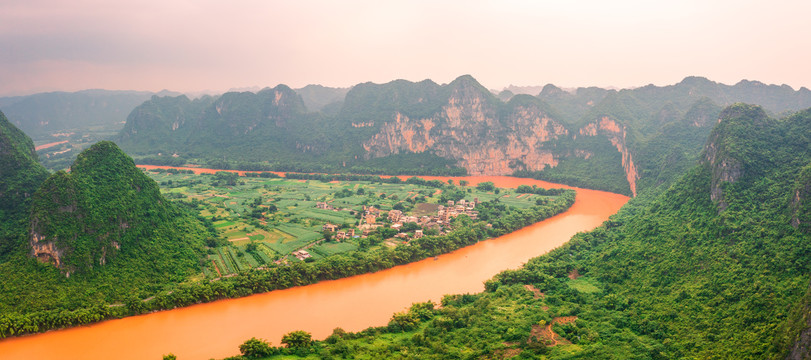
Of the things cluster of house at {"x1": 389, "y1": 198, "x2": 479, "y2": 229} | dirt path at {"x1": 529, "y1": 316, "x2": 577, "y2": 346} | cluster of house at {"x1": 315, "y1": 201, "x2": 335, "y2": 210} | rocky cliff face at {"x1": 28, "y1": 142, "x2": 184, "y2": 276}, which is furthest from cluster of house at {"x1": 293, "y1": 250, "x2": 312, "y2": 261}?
dirt path at {"x1": 529, "y1": 316, "x2": 577, "y2": 346}

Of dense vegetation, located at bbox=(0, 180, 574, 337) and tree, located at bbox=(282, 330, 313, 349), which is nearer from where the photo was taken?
tree, located at bbox=(282, 330, 313, 349)

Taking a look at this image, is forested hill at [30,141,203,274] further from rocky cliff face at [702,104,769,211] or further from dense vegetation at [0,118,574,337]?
rocky cliff face at [702,104,769,211]

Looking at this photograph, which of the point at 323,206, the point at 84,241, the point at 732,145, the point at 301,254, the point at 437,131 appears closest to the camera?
the point at 84,241

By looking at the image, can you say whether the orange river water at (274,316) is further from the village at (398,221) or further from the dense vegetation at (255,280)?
the village at (398,221)

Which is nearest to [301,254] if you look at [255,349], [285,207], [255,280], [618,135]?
[255,280]

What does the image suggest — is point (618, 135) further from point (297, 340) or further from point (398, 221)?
point (297, 340)

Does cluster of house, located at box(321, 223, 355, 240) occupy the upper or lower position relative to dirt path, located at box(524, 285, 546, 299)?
upper

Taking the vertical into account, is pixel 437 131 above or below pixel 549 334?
above
